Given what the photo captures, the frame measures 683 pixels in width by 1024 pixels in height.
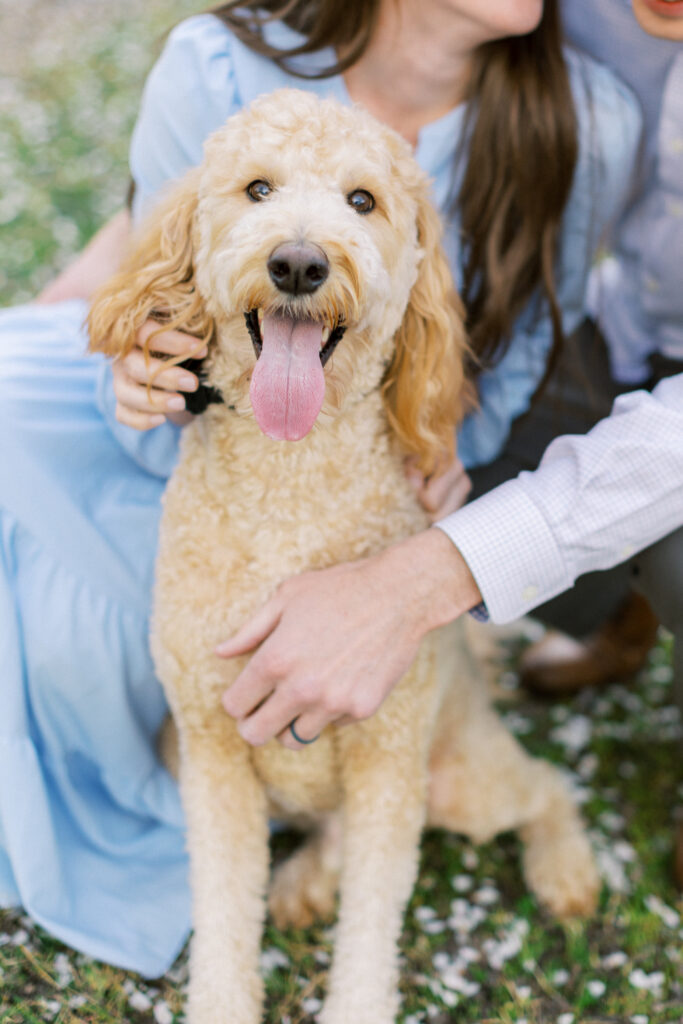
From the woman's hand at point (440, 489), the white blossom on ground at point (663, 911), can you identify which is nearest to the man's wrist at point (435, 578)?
the woman's hand at point (440, 489)

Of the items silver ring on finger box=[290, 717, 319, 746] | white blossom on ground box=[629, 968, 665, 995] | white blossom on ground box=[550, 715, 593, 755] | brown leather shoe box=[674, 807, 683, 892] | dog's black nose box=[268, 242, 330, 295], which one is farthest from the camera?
white blossom on ground box=[550, 715, 593, 755]

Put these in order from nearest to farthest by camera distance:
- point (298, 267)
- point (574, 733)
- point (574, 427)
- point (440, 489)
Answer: point (298, 267) → point (440, 489) → point (574, 427) → point (574, 733)

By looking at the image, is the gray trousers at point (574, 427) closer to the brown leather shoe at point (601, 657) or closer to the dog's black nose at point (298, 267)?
the brown leather shoe at point (601, 657)

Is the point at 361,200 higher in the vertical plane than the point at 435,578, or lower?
higher

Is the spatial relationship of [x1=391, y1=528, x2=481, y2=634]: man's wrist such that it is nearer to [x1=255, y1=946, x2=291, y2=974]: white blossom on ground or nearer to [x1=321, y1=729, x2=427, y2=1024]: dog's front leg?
[x1=321, y1=729, x2=427, y2=1024]: dog's front leg

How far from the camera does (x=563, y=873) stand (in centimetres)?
226

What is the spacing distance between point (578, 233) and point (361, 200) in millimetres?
973

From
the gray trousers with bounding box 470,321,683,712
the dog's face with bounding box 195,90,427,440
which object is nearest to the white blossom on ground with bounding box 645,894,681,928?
the gray trousers with bounding box 470,321,683,712

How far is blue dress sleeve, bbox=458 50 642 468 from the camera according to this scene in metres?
2.22

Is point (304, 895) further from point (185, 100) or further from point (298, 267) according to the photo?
point (185, 100)

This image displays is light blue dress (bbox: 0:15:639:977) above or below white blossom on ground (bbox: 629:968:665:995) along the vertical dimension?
above

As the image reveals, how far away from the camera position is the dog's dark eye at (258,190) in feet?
5.05

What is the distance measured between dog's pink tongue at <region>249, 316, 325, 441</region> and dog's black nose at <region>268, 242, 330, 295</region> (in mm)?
94

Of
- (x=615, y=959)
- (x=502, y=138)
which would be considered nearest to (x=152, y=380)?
(x=502, y=138)
